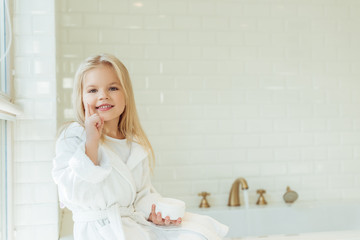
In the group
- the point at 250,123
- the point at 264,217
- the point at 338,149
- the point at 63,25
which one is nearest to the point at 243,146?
the point at 250,123

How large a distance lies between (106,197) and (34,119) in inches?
20.2

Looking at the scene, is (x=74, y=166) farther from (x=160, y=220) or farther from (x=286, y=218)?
(x=286, y=218)

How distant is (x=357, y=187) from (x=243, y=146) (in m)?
0.90

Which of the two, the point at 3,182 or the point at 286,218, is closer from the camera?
the point at 3,182

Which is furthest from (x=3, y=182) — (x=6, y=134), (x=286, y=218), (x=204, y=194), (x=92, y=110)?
(x=286, y=218)

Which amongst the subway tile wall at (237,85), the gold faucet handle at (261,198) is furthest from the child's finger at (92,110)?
the gold faucet handle at (261,198)

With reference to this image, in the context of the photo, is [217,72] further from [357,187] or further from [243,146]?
[357,187]

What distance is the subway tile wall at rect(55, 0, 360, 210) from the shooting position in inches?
102

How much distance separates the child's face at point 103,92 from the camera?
136 cm

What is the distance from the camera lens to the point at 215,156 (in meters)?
2.71

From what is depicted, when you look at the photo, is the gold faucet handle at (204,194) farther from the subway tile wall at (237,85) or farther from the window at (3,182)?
the window at (3,182)

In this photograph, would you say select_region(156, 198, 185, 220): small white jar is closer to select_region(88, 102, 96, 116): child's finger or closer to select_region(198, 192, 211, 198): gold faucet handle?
select_region(88, 102, 96, 116): child's finger

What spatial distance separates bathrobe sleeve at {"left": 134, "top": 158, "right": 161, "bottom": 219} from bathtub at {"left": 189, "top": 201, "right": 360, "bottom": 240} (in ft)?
3.75

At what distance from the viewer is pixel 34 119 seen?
5.24 feet
